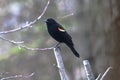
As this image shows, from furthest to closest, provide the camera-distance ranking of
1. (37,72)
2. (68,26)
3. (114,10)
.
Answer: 1. (37,72)
2. (68,26)
3. (114,10)

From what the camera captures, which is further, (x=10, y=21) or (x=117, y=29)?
(x=10, y=21)

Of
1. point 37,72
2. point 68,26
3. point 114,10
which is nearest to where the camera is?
point 114,10

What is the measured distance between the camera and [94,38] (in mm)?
7406

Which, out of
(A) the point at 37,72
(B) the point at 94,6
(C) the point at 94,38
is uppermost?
(B) the point at 94,6

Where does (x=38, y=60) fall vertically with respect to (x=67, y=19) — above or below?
below

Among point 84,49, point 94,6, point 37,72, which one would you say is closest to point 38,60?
point 37,72

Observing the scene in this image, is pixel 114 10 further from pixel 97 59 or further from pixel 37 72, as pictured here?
pixel 37 72

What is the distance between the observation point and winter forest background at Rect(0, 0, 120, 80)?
707 cm

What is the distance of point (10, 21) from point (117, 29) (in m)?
1.70

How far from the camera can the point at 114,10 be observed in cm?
679

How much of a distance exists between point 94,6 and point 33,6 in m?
0.97

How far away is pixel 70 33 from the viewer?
7453 mm

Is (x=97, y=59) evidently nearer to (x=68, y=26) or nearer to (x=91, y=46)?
(x=91, y=46)

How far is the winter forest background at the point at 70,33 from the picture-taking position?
23.2 ft
